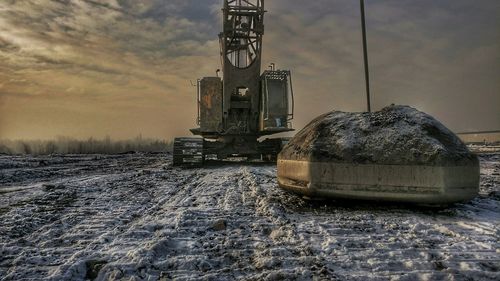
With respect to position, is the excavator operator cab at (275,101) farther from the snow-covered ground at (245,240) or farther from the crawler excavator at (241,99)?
the snow-covered ground at (245,240)

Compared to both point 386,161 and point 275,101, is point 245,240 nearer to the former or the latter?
point 386,161

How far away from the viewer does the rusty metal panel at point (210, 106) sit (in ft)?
43.7

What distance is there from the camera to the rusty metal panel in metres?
13.3

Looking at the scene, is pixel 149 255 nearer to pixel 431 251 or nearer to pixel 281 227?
pixel 281 227

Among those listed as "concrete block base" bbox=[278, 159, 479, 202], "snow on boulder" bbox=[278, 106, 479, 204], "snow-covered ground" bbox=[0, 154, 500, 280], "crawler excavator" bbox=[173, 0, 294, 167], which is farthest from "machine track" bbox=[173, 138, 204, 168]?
"concrete block base" bbox=[278, 159, 479, 202]

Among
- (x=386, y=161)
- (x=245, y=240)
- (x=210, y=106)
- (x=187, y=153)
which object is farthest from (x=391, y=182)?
(x=210, y=106)

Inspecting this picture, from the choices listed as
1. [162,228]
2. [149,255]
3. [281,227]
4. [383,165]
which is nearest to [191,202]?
[162,228]

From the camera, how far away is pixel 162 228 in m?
3.51

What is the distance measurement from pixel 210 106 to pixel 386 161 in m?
9.79

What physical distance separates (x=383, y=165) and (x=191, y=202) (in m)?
2.58

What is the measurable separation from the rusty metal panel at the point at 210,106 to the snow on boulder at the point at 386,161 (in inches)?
338

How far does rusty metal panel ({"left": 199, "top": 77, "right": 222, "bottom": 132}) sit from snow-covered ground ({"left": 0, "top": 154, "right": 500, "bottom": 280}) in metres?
8.24

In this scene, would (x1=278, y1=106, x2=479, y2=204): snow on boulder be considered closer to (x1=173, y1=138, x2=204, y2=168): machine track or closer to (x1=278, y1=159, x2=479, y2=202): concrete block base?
(x1=278, y1=159, x2=479, y2=202): concrete block base

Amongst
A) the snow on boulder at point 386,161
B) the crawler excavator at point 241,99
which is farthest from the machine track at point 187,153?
the snow on boulder at point 386,161
